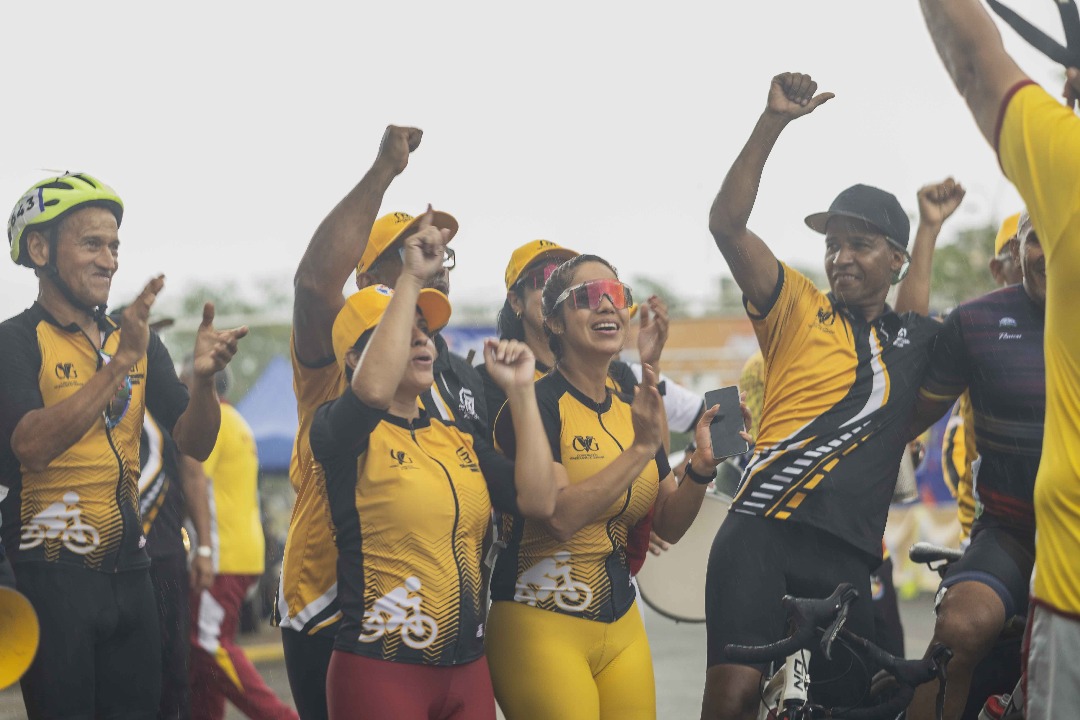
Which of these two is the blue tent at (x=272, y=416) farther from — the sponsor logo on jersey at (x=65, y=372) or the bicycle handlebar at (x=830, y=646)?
the bicycle handlebar at (x=830, y=646)

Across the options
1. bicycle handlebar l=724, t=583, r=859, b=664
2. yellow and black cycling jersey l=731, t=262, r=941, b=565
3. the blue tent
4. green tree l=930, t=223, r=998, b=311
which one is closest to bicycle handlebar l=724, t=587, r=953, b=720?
bicycle handlebar l=724, t=583, r=859, b=664

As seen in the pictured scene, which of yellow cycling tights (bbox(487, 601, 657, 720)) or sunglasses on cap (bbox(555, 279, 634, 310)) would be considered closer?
yellow cycling tights (bbox(487, 601, 657, 720))

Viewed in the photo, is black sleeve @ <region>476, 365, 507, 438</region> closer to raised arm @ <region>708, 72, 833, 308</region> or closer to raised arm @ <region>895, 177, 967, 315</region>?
raised arm @ <region>708, 72, 833, 308</region>

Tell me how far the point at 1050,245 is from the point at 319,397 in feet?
8.26

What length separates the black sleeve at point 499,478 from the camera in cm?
420

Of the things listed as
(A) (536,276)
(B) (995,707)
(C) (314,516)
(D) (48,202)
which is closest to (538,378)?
(A) (536,276)

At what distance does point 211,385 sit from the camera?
15.9ft

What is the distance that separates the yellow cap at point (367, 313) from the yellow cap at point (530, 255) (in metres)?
1.30

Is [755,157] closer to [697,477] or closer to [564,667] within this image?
[697,477]

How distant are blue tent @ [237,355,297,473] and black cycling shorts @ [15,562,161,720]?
13126mm

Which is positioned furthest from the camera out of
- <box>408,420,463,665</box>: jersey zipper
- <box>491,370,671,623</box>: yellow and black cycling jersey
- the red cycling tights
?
<box>491,370,671,623</box>: yellow and black cycling jersey

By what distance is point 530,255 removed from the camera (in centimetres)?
562

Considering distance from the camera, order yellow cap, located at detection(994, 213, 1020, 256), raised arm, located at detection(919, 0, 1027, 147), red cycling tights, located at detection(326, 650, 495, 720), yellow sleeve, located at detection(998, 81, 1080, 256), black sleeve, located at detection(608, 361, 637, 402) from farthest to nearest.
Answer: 1. yellow cap, located at detection(994, 213, 1020, 256)
2. black sleeve, located at detection(608, 361, 637, 402)
3. red cycling tights, located at detection(326, 650, 495, 720)
4. raised arm, located at detection(919, 0, 1027, 147)
5. yellow sleeve, located at detection(998, 81, 1080, 256)

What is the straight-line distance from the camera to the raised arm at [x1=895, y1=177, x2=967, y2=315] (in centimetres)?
518
